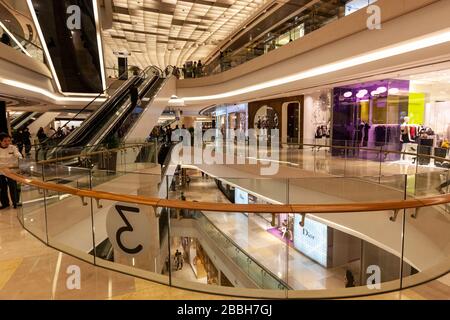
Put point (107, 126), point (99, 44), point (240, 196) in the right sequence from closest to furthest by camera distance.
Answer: point (240, 196)
point (107, 126)
point (99, 44)

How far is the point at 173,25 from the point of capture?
1756 centimetres

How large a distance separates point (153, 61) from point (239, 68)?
673 inches

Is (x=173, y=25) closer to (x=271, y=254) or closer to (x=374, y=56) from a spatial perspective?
(x=374, y=56)

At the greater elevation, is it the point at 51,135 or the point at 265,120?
the point at 265,120

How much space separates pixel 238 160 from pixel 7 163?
8.03 meters

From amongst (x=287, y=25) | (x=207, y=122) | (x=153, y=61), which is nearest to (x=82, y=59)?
(x=287, y=25)

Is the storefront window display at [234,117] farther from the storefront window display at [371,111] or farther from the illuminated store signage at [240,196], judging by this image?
the illuminated store signage at [240,196]

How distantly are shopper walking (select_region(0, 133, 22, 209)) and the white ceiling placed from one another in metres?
11.3

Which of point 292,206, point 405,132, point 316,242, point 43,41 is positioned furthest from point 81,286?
point 405,132

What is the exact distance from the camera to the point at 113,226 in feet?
9.95

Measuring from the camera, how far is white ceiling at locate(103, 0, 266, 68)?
48.2 feet
